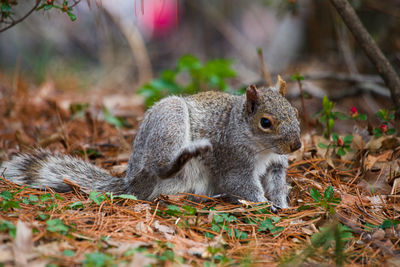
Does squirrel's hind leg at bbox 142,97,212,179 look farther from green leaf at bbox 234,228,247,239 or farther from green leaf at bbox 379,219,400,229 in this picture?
green leaf at bbox 379,219,400,229

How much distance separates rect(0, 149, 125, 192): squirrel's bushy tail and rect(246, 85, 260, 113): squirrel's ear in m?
1.09

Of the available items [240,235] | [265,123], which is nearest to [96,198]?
[240,235]

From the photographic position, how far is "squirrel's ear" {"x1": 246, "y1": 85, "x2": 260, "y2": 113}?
2.57m

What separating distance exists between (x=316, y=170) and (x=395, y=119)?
34.3 inches

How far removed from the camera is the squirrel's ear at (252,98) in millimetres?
2570

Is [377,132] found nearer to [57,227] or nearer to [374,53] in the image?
[374,53]

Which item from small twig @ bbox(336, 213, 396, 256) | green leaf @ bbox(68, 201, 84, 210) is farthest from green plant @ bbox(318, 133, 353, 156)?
green leaf @ bbox(68, 201, 84, 210)

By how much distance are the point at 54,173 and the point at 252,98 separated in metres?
1.53

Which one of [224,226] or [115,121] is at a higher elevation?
[115,121]

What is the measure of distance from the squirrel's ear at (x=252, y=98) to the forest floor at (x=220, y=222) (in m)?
0.66

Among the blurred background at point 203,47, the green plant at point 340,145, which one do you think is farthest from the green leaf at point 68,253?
the green plant at point 340,145

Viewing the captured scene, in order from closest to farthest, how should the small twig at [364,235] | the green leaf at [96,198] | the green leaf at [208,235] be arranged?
the small twig at [364,235] < the green leaf at [208,235] < the green leaf at [96,198]

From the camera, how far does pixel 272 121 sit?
8.27 ft

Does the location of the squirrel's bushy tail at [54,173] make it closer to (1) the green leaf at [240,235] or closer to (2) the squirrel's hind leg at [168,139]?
(2) the squirrel's hind leg at [168,139]
